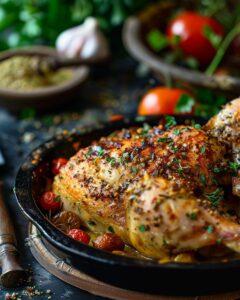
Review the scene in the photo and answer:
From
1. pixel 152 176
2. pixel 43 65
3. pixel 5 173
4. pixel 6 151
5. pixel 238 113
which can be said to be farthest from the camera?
pixel 43 65

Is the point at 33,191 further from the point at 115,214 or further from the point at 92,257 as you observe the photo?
the point at 92,257

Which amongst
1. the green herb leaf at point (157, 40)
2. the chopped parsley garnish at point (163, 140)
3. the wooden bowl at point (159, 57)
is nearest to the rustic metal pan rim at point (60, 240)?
the chopped parsley garnish at point (163, 140)

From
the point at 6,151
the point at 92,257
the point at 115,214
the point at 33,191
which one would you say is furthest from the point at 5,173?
the point at 92,257

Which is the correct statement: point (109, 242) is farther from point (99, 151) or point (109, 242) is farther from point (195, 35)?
point (195, 35)

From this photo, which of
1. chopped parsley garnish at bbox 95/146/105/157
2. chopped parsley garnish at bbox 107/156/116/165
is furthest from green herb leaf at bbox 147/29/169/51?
chopped parsley garnish at bbox 107/156/116/165

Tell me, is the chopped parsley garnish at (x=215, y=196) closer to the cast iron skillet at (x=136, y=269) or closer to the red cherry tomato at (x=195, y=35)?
the cast iron skillet at (x=136, y=269)
